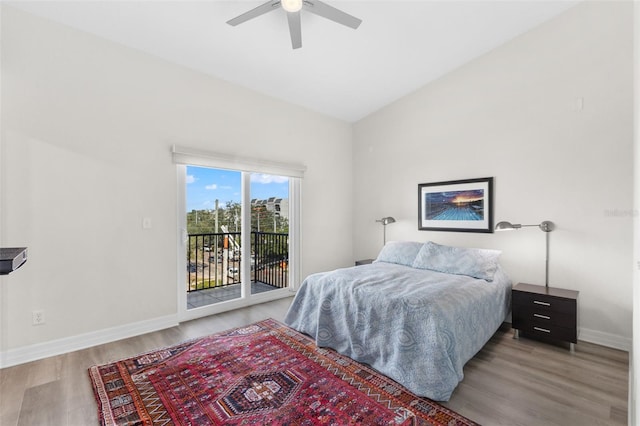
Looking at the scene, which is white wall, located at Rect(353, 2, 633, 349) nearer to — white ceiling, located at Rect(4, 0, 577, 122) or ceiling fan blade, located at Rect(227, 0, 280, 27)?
white ceiling, located at Rect(4, 0, 577, 122)

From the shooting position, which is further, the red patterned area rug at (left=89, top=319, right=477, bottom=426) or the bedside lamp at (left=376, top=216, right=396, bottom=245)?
the bedside lamp at (left=376, top=216, right=396, bottom=245)

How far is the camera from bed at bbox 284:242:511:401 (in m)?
2.12

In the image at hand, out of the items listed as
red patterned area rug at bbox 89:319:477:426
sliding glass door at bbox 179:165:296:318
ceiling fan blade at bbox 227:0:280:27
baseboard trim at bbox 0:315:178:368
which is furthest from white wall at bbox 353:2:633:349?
baseboard trim at bbox 0:315:178:368

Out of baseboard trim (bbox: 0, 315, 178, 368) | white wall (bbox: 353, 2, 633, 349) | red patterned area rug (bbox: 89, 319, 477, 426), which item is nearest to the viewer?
red patterned area rug (bbox: 89, 319, 477, 426)

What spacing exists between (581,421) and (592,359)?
3.57 ft

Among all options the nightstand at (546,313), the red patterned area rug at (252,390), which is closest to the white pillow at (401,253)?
the nightstand at (546,313)

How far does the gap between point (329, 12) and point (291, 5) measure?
1.00 feet

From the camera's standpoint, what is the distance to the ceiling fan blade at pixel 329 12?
2.29 metres

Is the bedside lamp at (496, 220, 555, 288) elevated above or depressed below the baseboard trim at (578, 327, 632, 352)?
above

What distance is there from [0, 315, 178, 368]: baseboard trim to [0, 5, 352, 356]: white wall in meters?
0.04

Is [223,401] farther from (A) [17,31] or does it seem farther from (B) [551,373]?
(A) [17,31]

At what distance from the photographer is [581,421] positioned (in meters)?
1.82

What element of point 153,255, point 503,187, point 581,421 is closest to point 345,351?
point 581,421

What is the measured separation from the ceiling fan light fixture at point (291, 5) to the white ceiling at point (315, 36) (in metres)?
0.57
